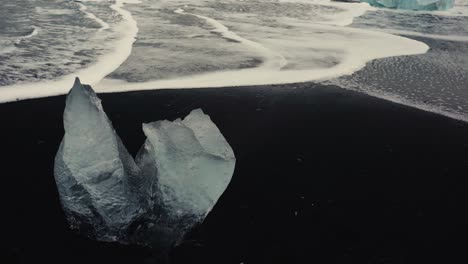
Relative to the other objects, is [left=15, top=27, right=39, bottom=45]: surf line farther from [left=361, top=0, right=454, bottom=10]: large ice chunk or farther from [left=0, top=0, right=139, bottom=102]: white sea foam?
[left=361, top=0, right=454, bottom=10]: large ice chunk

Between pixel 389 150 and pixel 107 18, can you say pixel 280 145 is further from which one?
pixel 107 18

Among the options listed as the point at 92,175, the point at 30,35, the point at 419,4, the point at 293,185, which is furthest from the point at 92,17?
the point at 419,4

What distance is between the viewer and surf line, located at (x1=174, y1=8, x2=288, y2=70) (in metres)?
6.91

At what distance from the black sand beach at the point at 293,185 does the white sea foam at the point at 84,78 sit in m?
0.35

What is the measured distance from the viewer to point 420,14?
1458cm

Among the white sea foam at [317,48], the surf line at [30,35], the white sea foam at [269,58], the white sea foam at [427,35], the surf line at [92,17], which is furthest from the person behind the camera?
the white sea foam at [427,35]

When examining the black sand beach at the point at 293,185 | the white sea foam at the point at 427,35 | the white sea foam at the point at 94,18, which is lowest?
the black sand beach at the point at 293,185

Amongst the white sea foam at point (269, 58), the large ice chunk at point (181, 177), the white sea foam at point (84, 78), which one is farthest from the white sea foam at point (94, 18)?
the large ice chunk at point (181, 177)

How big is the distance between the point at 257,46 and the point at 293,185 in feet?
17.8

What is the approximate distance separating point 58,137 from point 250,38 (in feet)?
19.2

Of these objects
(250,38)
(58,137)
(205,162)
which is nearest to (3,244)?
(205,162)

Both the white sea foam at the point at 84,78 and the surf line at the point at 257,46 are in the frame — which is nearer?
the white sea foam at the point at 84,78

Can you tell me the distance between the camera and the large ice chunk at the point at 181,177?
2.53 meters

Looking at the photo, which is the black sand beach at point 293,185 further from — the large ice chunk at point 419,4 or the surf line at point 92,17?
the large ice chunk at point 419,4
